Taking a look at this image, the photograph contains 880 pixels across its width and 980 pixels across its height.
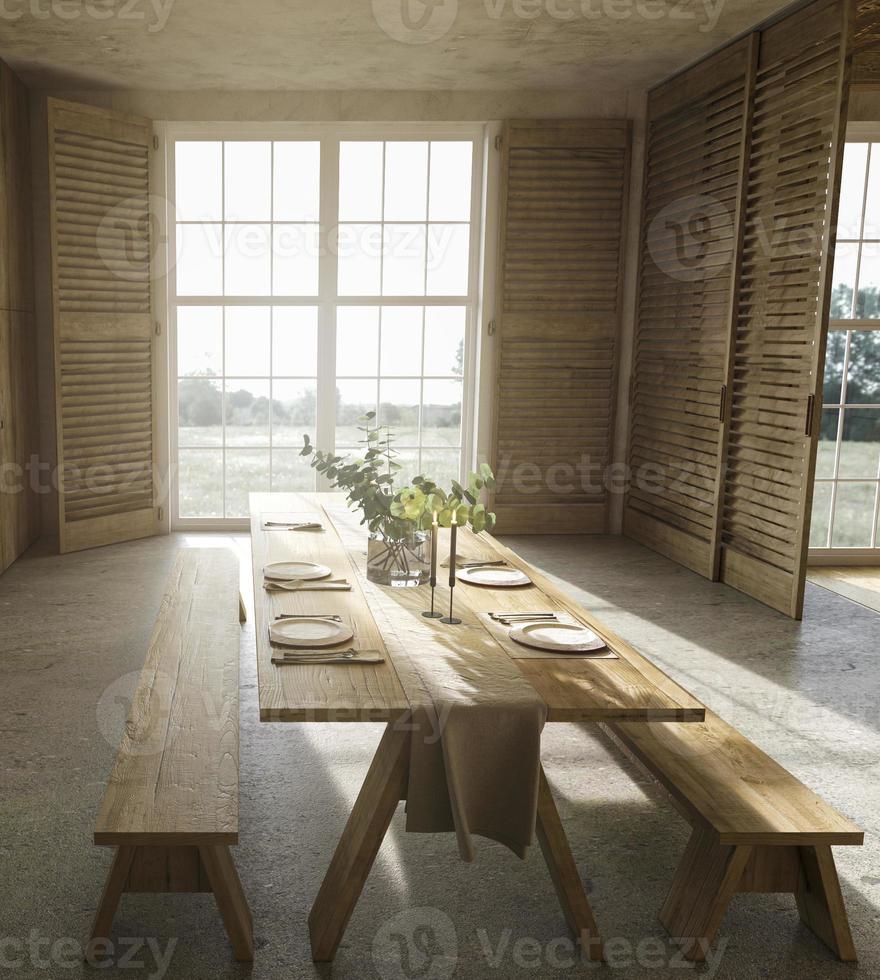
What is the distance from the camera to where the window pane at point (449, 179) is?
5.97m

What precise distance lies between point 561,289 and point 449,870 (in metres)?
4.28

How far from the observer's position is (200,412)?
12242 millimetres

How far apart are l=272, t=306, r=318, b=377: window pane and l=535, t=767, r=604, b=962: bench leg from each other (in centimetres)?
425

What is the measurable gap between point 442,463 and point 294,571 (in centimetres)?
356

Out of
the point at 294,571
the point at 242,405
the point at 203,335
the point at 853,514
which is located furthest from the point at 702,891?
the point at 242,405

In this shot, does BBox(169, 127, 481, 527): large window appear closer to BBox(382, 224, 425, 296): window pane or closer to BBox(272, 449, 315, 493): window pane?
BBox(382, 224, 425, 296): window pane

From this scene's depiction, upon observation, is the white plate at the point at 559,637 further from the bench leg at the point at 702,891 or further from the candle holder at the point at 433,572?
Result: the bench leg at the point at 702,891

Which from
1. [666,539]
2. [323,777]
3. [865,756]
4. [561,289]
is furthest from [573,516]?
[323,777]

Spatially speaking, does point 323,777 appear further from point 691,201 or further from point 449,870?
point 691,201

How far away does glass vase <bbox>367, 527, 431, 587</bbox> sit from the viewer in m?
2.79

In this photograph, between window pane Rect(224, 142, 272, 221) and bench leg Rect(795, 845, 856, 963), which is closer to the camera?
bench leg Rect(795, 845, 856, 963)

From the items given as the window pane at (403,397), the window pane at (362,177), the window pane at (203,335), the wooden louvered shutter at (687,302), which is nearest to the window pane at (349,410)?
the window pane at (203,335)

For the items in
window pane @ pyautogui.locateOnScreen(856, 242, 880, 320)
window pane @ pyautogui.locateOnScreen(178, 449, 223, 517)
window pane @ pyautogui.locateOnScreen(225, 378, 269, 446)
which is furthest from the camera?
window pane @ pyautogui.locateOnScreen(225, 378, 269, 446)

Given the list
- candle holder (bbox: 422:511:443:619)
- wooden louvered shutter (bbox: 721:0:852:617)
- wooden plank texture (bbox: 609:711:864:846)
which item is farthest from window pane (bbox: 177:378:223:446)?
wooden plank texture (bbox: 609:711:864:846)
